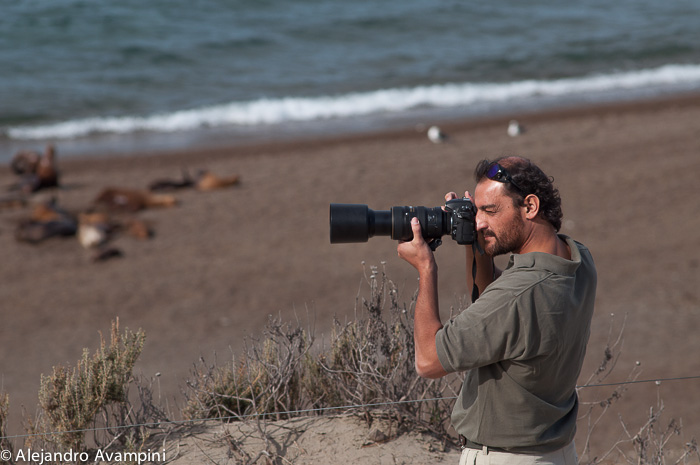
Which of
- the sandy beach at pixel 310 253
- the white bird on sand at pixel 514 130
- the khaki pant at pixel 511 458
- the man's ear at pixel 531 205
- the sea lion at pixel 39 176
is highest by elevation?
the man's ear at pixel 531 205

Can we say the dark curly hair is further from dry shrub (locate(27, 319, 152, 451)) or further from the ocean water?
the ocean water

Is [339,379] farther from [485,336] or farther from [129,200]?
[129,200]

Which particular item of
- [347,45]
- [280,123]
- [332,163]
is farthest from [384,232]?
[347,45]

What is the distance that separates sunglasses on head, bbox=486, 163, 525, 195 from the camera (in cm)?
227

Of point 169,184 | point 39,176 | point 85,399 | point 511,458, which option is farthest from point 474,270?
point 39,176

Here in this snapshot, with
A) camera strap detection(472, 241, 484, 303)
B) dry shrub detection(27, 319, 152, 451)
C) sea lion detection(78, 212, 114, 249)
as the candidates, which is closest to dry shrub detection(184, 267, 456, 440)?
dry shrub detection(27, 319, 152, 451)

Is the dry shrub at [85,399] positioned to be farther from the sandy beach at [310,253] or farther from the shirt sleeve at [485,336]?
the shirt sleeve at [485,336]

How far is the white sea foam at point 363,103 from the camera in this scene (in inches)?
559

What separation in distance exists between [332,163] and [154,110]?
583 cm

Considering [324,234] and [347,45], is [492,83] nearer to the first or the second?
[347,45]

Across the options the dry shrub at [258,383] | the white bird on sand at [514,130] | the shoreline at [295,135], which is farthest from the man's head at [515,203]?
the shoreline at [295,135]

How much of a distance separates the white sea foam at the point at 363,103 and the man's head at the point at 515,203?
490 inches

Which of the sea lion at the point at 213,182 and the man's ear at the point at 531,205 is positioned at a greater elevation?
the man's ear at the point at 531,205

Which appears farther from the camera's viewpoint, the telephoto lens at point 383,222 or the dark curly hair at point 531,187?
the telephoto lens at point 383,222
